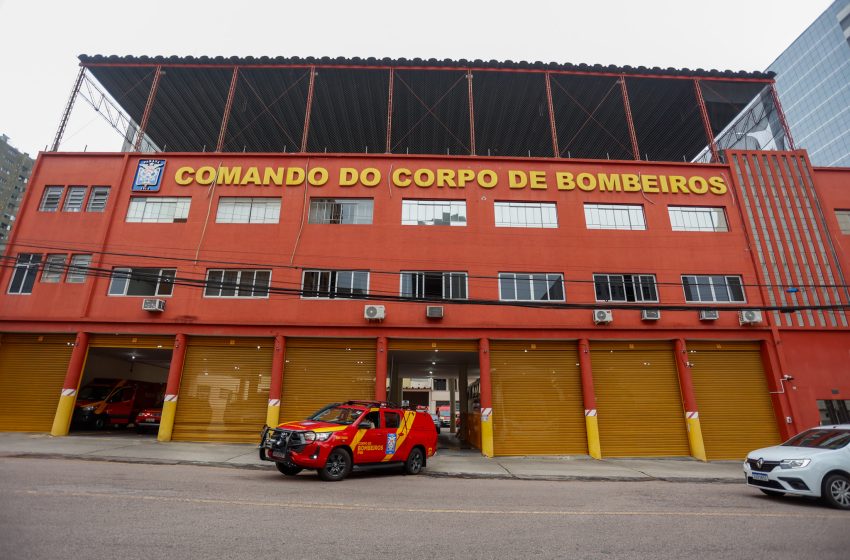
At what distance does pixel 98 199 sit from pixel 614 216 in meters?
24.8

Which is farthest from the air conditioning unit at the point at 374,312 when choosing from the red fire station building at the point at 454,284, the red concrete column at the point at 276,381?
the red concrete column at the point at 276,381

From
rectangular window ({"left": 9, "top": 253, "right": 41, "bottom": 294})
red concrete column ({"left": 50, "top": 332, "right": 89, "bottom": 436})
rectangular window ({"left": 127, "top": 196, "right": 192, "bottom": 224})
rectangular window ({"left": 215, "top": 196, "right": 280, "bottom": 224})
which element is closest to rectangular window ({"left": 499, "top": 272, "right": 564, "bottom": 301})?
rectangular window ({"left": 215, "top": 196, "right": 280, "bottom": 224})

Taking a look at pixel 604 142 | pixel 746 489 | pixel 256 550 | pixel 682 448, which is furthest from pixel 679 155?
pixel 256 550

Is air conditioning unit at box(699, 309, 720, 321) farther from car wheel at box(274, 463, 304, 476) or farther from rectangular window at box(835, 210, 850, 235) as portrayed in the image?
car wheel at box(274, 463, 304, 476)

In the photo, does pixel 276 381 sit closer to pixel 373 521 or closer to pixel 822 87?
pixel 373 521

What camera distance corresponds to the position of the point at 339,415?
11.9 meters

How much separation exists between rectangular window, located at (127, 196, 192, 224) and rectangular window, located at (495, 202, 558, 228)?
48.7ft

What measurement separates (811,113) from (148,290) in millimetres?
113096

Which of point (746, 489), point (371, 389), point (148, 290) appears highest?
point (148, 290)

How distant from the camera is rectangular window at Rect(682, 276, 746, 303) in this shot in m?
19.9

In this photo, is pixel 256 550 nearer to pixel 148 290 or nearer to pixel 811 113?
pixel 148 290

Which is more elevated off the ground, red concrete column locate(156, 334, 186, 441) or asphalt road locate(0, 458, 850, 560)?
red concrete column locate(156, 334, 186, 441)

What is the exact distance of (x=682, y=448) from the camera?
1816 centimetres

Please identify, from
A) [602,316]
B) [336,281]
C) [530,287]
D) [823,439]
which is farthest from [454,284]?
[823,439]
